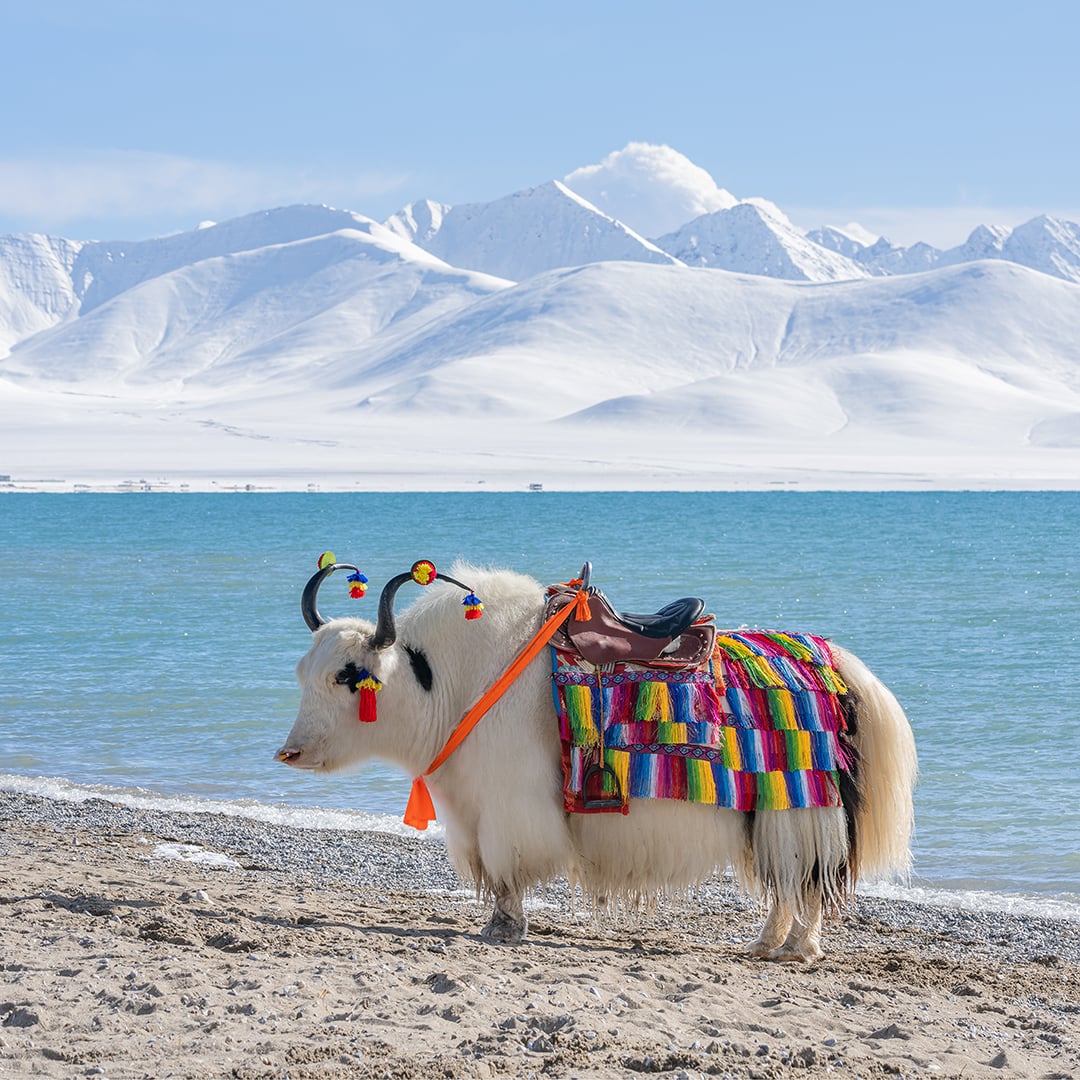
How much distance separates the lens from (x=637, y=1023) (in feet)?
12.6

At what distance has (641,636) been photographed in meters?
4.78

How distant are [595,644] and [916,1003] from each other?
148cm

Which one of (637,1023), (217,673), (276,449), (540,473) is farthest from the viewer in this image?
(276,449)

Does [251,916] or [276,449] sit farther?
[276,449]

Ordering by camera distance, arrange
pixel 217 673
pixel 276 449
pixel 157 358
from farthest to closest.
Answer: pixel 157 358 → pixel 276 449 → pixel 217 673

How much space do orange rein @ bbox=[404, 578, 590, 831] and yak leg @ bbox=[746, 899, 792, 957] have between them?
121cm

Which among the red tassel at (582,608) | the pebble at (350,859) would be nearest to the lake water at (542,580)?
the pebble at (350,859)

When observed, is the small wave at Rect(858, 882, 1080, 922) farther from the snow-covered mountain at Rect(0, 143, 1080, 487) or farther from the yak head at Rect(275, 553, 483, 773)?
the snow-covered mountain at Rect(0, 143, 1080, 487)

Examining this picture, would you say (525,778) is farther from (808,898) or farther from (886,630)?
(886,630)

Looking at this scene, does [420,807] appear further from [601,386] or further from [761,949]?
[601,386]

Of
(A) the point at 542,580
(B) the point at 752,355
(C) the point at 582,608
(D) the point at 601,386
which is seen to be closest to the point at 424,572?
(C) the point at 582,608

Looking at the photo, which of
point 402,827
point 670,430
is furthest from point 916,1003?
point 670,430

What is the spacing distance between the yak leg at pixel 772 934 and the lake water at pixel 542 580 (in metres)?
1.90

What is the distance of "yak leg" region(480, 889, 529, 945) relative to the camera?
4867 mm
